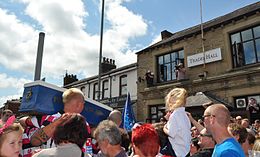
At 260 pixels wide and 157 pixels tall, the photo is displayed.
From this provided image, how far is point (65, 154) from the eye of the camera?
6.32ft

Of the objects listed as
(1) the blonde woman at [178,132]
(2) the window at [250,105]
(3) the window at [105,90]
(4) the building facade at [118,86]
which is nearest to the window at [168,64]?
(4) the building facade at [118,86]

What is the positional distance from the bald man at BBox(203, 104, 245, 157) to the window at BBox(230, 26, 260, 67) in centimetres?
975

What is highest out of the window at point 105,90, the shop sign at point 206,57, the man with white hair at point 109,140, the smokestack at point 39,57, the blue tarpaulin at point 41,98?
the shop sign at point 206,57

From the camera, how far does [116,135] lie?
2.43m

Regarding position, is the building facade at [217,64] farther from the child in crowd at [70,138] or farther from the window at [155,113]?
the child in crowd at [70,138]

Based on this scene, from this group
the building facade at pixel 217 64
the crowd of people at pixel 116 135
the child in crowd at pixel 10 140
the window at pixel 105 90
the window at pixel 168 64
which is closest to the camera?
the crowd of people at pixel 116 135

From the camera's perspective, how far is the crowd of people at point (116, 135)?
2040 millimetres

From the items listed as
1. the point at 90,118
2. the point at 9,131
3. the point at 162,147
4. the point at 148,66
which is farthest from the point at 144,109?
Result: the point at 9,131

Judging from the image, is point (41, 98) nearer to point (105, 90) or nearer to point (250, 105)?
point (250, 105)

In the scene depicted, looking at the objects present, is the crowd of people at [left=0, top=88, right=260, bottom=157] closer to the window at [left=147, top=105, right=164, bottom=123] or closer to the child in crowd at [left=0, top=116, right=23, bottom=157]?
the child in crowd at [left=0, top=116, right=23, bottom=157]

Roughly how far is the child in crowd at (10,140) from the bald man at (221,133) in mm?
1839

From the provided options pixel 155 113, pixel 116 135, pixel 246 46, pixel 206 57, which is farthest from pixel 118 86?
pixel 116 135

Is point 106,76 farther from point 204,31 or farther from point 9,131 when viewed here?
point 9,131

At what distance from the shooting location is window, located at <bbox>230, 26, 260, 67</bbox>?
10.8m
